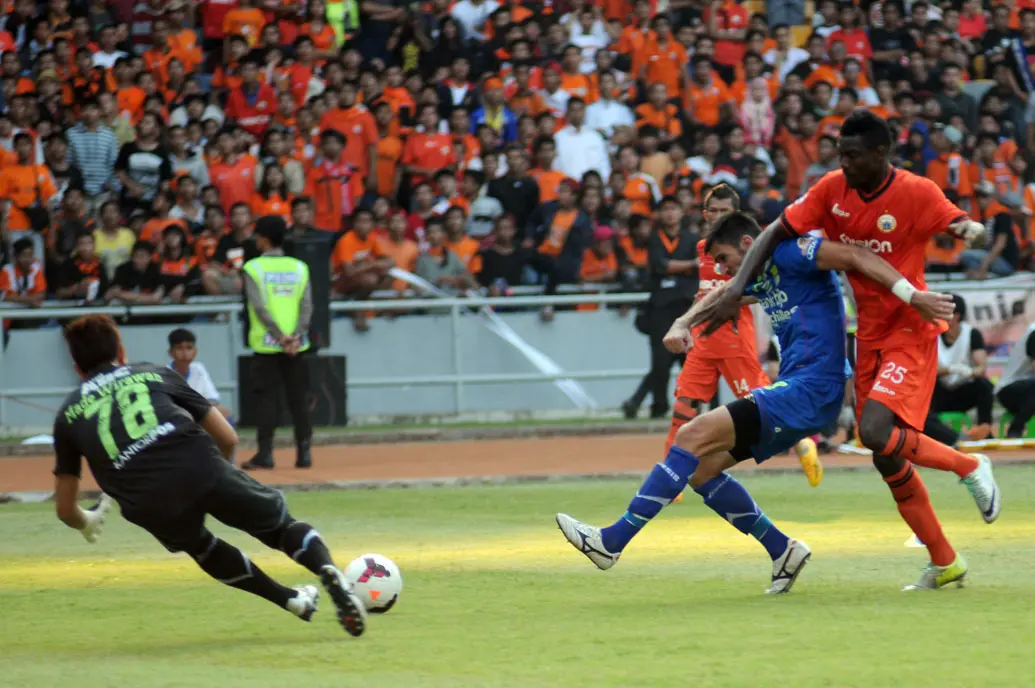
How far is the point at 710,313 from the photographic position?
9.19 m

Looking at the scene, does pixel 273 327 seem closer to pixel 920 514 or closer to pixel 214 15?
pixel 214 15

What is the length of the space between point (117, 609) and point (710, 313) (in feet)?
11.3

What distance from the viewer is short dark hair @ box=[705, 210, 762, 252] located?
32.9ft

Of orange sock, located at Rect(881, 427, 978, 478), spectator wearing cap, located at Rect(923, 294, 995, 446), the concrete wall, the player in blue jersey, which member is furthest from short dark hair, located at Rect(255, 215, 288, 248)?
orange sock, located at Rect(881, 427, 978, 478)

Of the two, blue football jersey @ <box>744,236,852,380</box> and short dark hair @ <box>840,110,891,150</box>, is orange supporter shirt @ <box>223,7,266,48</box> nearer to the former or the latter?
blue football jersey @ <box>744,236,852,380</box>

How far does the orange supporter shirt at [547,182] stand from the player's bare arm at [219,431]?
48.1ft

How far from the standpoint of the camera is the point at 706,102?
24688 mm

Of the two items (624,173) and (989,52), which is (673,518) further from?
(989,52)

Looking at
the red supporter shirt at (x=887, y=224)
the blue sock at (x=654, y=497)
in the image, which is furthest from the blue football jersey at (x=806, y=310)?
the blue sock at (x=654, y=497)

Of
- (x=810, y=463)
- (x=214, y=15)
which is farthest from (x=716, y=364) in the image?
(x=214, y=15)

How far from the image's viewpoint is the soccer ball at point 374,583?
27.6ft

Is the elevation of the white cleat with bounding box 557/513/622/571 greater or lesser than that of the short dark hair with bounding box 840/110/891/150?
lesser

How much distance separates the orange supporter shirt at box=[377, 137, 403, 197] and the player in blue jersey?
1408cm

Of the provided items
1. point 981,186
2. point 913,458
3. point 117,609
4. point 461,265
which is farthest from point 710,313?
point 981,186
